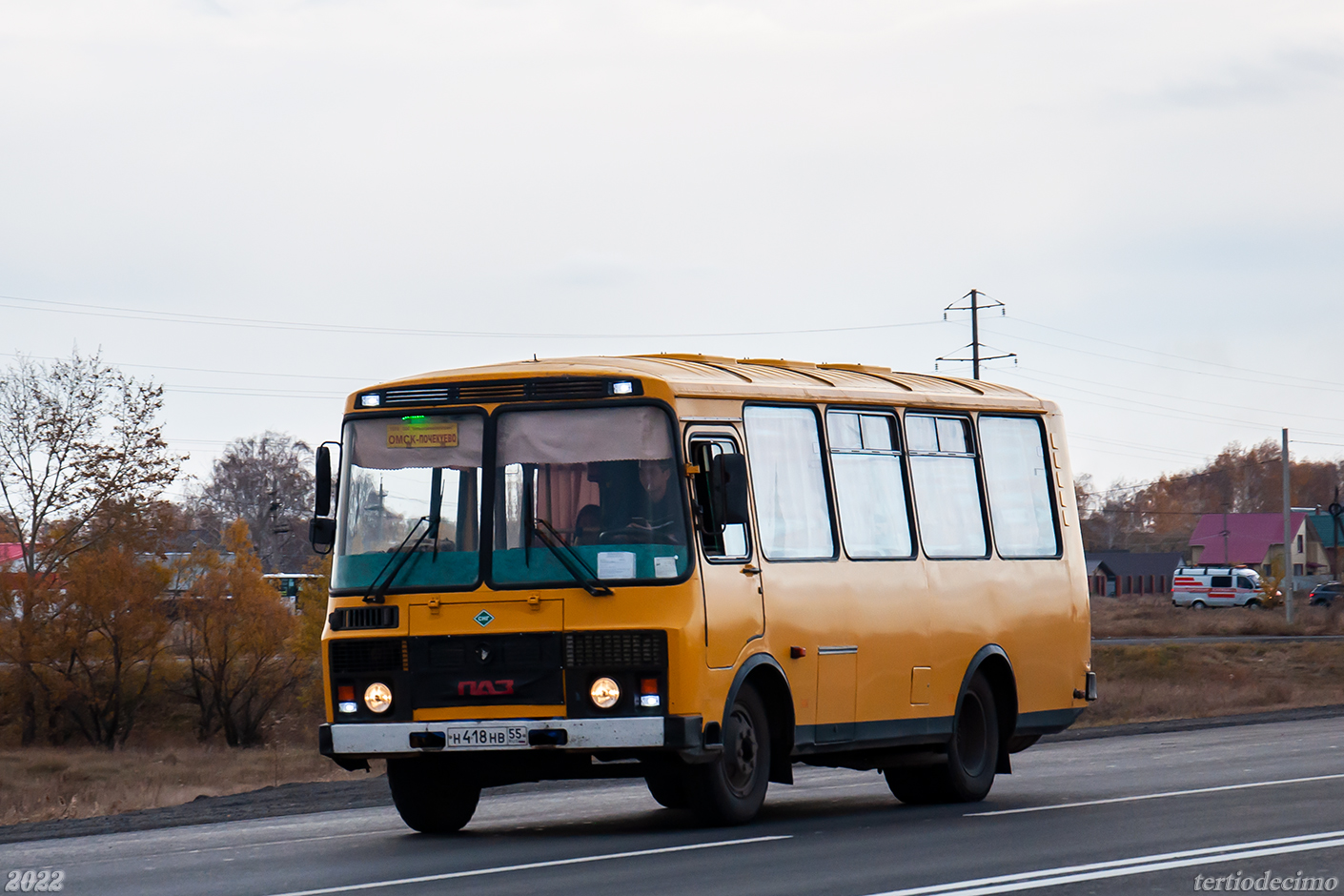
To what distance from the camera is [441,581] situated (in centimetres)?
1180

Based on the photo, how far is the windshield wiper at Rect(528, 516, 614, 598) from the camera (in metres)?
11.5

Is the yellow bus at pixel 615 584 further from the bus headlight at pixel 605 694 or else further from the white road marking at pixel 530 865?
the white road marking at pixel 530 865

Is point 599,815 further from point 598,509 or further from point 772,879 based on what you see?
point 772,879

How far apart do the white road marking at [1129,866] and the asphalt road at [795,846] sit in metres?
0.02

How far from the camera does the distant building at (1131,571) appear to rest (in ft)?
436

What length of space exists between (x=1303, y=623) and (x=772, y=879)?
198 ft

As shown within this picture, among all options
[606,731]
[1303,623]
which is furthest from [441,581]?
[1303,623]

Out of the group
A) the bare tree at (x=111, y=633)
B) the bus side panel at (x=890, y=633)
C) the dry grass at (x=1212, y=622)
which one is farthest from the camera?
the dry grass at (x=1212, y=622)

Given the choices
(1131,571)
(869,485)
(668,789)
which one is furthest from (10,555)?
(1131,571)

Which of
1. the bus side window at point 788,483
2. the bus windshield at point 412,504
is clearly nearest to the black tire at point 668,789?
the bus side window at point 788,483

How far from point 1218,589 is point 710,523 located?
262 feet

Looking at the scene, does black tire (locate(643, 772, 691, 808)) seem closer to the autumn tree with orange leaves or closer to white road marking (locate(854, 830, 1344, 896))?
white road marking (locate(854, 830, 1344, 896))

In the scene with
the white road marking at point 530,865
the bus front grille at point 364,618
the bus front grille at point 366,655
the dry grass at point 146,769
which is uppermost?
the bus front grille at point 364,618

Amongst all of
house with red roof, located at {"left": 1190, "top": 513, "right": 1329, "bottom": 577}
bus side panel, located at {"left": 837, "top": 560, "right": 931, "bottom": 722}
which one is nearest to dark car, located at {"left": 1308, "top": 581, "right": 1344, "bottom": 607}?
house with red roof, located at {"left": 1190, "top": 513, "right": 1329, "bottom": 577}
